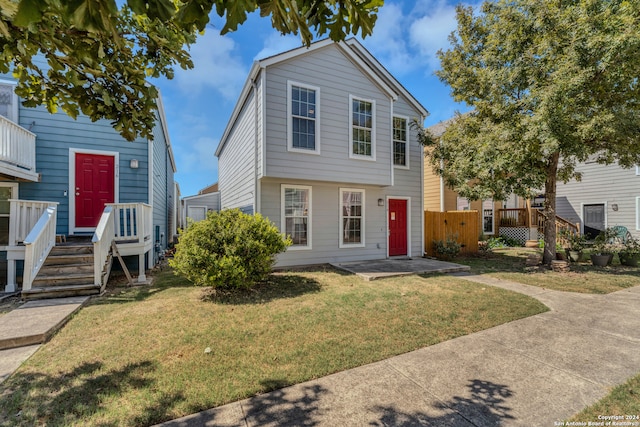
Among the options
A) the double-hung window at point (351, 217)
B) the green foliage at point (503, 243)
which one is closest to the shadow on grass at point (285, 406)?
the double-hung window at point (351, 217)

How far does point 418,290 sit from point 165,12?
630 centimetres

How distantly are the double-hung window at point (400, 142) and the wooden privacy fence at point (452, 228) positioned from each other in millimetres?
2547

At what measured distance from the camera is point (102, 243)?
6.01 meters

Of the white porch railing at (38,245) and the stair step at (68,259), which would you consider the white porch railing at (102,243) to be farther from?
the white porch railing at (38,245)

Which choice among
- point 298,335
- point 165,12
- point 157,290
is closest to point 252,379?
point 298,335

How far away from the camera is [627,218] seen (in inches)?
550

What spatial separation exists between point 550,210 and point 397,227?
4.91 meters

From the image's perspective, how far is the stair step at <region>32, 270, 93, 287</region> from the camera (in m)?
5.49

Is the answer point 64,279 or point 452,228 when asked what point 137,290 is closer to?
point 64,279

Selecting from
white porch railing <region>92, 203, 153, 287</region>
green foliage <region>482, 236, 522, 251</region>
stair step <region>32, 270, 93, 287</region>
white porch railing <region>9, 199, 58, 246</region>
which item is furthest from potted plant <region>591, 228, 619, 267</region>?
white porch railing <region>9, 199, 58, 246</region>

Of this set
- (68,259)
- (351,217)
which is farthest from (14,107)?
(351,217)

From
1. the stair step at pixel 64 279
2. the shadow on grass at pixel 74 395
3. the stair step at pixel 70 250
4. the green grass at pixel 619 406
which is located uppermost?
the stair step at pixel 70 250

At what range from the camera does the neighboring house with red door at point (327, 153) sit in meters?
8.24

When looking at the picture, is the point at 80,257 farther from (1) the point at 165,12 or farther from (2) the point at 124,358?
(1) the point at 165,12
